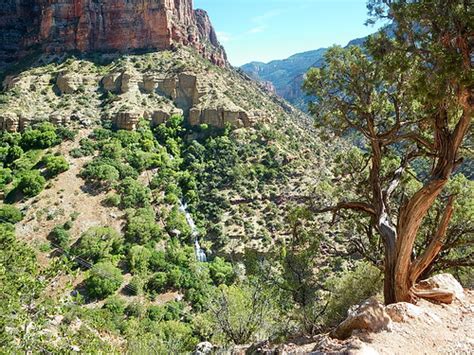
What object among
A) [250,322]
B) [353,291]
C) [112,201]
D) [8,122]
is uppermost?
[8,122]

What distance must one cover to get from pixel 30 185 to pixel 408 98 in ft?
133

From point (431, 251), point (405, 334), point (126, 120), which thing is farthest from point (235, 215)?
point (405, 334)

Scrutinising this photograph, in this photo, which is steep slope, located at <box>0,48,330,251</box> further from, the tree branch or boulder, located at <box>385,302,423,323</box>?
boulder, located at <box>385,302,423,323</box>

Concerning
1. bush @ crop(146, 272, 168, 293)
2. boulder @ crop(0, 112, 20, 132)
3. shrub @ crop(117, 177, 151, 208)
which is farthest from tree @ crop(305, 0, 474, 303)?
boulder @ crop(0, 112, 20, 132)

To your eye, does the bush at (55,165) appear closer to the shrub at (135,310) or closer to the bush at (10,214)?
the bush at (10,214)

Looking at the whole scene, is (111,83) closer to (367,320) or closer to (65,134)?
(65,134)

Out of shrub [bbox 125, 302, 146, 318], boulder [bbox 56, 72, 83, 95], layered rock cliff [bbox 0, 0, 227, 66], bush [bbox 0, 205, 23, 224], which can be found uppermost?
layered rock cliff [bbox 0, 0, 227, 66]

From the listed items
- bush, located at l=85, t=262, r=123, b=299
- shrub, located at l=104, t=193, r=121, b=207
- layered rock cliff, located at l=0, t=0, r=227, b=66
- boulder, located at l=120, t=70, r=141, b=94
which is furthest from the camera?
layered rock cliff, located at l=0, t=0, r=227, b=66

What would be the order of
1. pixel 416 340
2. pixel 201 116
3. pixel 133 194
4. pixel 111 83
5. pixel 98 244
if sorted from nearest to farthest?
pixel 416 340 → pixel 98 244 → pixel 133 194 → pixel 201 116 → pixel 111 83

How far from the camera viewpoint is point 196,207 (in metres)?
48.0

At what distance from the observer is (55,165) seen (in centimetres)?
4331

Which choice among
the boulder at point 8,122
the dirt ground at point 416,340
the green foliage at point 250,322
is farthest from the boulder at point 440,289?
the boulder at point 8,122

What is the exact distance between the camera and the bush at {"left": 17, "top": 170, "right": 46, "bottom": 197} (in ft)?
131

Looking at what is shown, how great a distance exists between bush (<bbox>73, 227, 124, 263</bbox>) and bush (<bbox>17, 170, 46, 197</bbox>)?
823 cm
